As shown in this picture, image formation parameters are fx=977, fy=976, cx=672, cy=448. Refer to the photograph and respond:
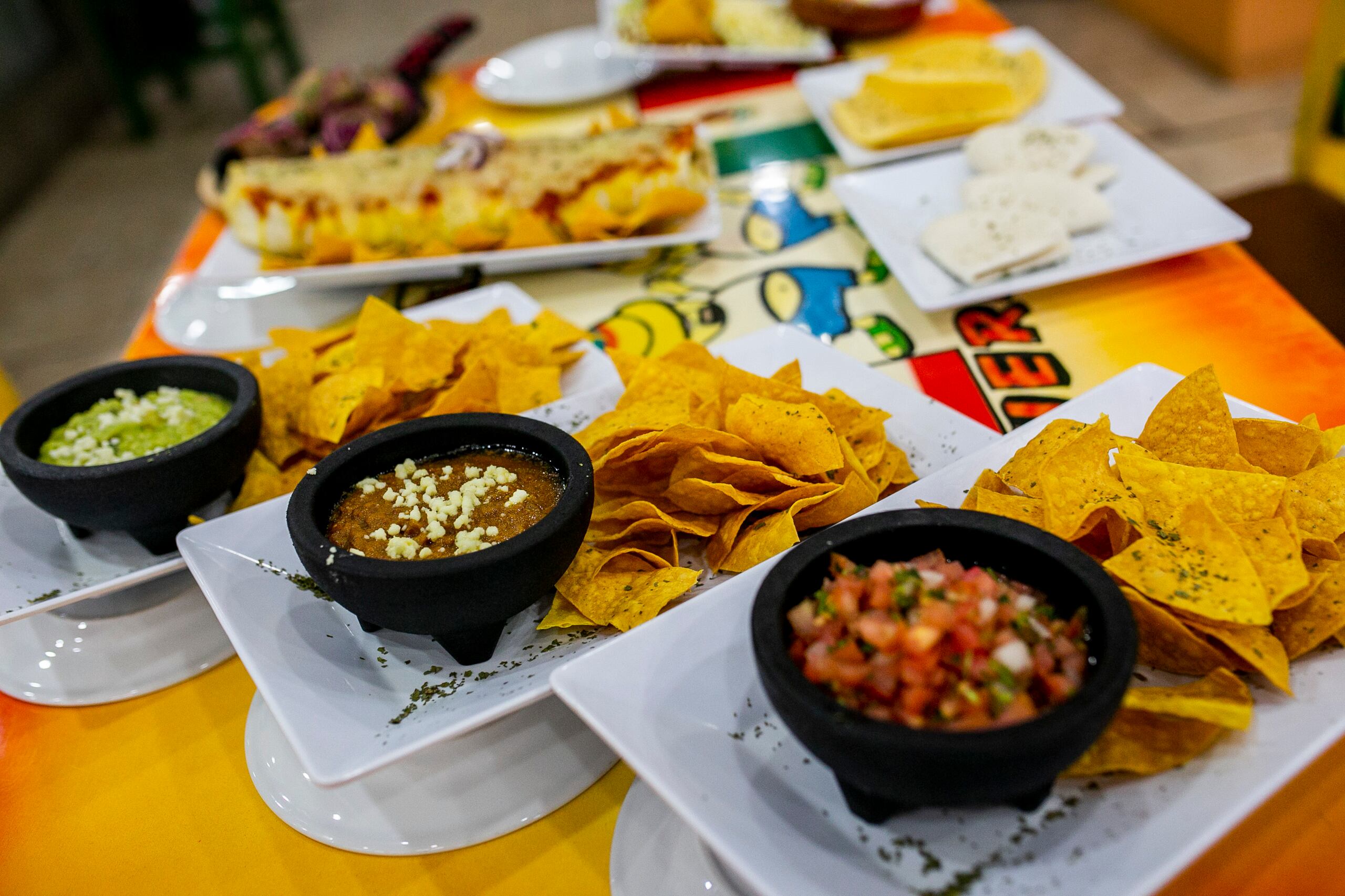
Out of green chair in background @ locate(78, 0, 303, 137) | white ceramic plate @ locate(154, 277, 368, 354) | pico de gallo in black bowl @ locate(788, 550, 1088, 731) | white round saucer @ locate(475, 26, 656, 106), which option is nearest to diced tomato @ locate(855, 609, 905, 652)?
pico de gallo in black bowl @ locate(788, 550, 1088, 731)

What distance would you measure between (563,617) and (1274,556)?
68 centimetres

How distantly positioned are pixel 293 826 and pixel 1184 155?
510 cm

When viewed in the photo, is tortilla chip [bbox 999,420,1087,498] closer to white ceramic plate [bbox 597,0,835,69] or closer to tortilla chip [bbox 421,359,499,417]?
tortilla chip [bbox 421,359,499,417]

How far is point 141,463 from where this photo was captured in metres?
1.13

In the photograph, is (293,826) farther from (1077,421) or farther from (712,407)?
(1077,421)

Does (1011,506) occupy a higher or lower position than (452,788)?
higher

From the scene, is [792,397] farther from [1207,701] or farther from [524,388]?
[1207,701]

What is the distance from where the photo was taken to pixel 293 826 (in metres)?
0.98

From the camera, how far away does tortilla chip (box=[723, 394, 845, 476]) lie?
108 centimetres

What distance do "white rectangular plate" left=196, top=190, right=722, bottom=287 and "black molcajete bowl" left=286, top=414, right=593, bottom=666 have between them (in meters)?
0.82

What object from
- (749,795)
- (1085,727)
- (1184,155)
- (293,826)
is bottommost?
(1184,155)

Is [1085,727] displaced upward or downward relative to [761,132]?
upward

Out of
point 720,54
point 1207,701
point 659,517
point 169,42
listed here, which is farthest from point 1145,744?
point 169,42

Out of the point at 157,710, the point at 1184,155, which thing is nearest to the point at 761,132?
the point at 157,710
